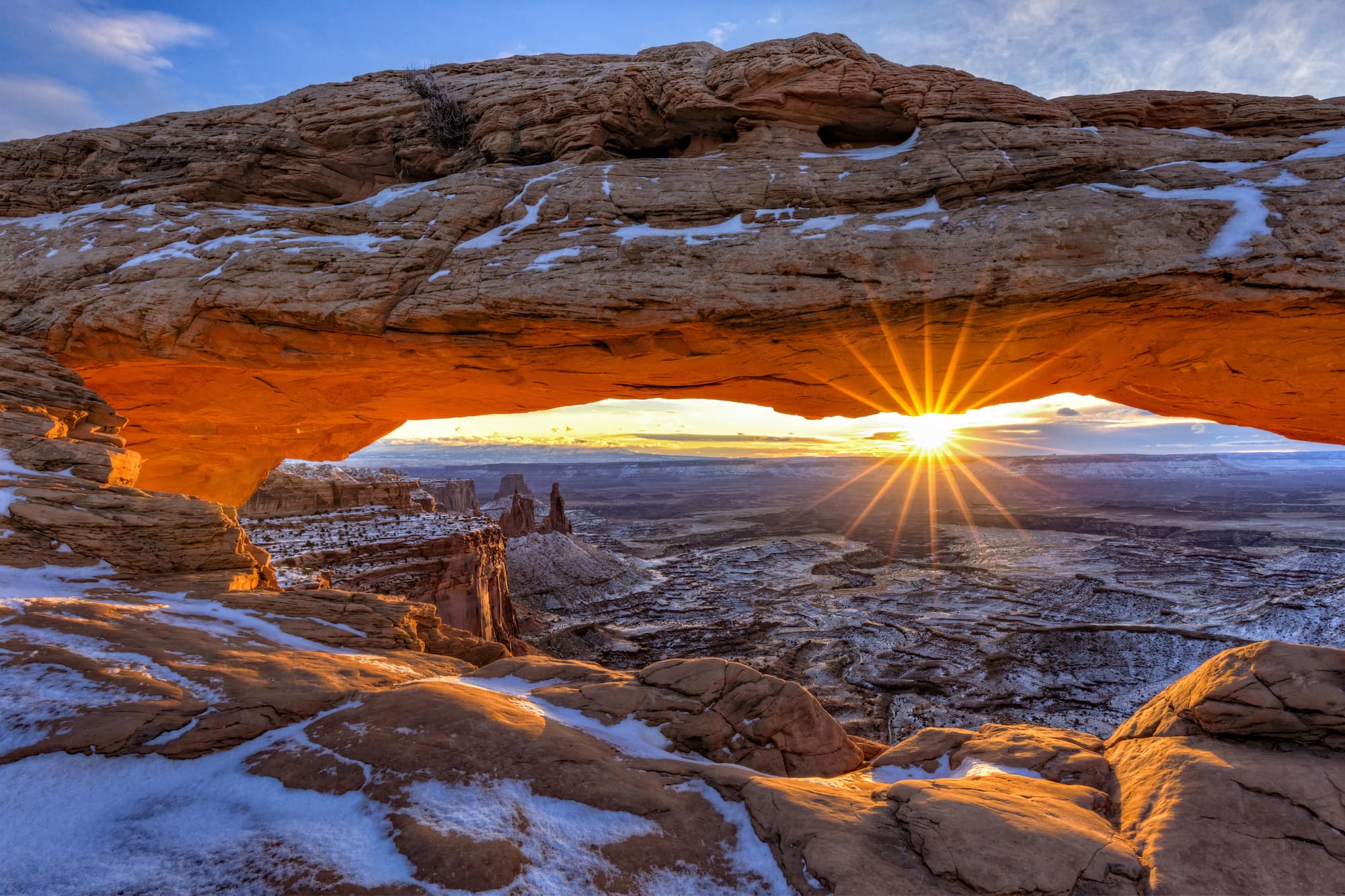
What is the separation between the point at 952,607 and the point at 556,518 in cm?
3372

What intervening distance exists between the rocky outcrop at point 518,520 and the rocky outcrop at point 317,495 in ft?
52.4

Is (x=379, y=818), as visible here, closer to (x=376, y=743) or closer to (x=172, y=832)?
(x=376, y=743)

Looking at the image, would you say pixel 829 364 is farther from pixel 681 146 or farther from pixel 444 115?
pixel 444 115

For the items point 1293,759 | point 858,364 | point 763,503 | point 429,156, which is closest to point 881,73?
point 858,364

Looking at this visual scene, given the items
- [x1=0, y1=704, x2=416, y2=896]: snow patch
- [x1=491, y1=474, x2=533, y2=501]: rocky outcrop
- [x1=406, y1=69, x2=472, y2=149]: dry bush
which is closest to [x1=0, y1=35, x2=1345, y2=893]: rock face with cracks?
[x1=0, y1=704, x2=416, y2=896]: snow patch

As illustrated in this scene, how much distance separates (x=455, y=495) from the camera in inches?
2437

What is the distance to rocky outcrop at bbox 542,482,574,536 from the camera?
168ft

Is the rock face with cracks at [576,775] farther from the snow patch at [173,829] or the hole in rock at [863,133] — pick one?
the hole in rock at [863,133]

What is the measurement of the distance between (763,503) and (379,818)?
5394 inches

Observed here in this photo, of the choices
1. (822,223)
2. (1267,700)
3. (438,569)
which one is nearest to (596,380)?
(822,223)

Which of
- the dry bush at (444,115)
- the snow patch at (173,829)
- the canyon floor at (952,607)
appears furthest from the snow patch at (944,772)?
the dry bush at (444,115)

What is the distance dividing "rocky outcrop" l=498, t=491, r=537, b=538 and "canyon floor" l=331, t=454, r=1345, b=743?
14.4ft

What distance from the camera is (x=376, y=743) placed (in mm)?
4863

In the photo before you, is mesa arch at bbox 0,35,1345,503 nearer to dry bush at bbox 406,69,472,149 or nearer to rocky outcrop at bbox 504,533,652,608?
dry bush at bbox 406,69,472,149
